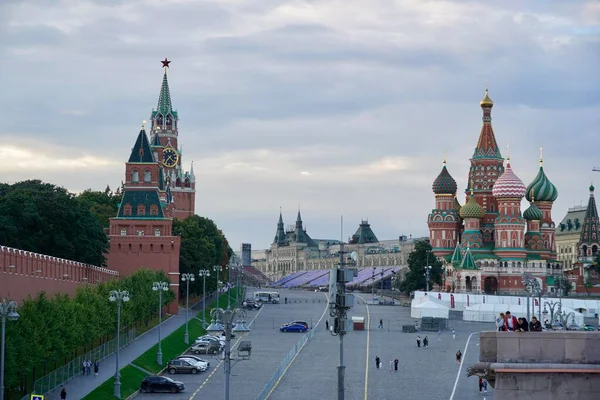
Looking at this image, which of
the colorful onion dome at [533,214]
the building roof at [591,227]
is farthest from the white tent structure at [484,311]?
the building roof at [591,227]

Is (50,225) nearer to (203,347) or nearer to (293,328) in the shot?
(293,328)

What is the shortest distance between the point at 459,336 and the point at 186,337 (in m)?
24.6

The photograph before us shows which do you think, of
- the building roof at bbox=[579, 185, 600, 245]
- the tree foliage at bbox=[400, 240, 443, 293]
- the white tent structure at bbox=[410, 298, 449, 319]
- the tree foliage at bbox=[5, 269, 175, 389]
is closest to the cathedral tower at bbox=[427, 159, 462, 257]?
the tree foliage at bbox=[400, 240, 443, 293]

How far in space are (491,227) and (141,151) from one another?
67109 millimetres

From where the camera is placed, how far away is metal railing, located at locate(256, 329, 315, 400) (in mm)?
64188

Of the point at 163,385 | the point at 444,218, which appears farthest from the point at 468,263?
the point at 163,385

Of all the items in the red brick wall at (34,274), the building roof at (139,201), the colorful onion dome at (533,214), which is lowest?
the red brick wall at (34,274)

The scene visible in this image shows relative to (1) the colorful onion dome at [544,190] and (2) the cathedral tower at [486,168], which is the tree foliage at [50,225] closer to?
(2) the cathedral tower at [486,168]

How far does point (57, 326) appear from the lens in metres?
61.2

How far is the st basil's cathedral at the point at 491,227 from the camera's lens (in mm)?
165500

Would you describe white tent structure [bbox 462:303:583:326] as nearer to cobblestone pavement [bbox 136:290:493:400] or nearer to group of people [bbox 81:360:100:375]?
cobblestone pavement [bbox 136:290:493:400]

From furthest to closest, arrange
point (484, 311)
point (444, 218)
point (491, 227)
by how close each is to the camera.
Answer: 1. point (444, 218)
2. point (491, 227)
3. point (484, 311)

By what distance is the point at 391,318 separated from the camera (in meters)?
121

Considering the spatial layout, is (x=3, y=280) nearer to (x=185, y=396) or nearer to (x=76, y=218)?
(x=185, y=396)
